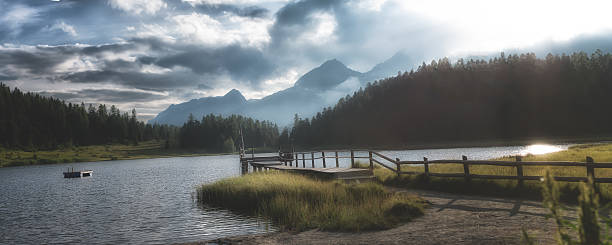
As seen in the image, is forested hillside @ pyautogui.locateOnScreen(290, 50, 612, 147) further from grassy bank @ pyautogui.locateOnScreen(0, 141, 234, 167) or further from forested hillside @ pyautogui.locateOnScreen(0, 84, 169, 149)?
forested hillside @ pyautogui.locateOnScreen(0, 84, 169, 149)

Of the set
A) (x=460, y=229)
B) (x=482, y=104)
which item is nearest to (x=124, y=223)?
(x=460, y=229)

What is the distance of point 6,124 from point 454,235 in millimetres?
207245

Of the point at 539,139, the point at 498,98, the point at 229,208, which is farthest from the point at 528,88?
the point at 229,208

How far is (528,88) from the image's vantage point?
411ft

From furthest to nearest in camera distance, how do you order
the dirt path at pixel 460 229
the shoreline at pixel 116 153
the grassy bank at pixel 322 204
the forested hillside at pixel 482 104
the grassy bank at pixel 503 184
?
1. the shoreline at pixel 116 153
2. the forested hillside at pixel 482 104
3. the grassy bank at pixel 503 184
4. the grassy bank at pixel 322 204
5. the dirt path at pixel 460 229

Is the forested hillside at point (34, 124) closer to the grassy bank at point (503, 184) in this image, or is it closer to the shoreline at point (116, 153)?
the shoreline at point (116, 153)

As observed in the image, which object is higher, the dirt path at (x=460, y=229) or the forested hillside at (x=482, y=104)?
the forested hillside at (x=482, y=104)

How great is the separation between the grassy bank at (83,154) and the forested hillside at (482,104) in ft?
237

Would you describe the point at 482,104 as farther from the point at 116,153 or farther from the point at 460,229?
the point at 116,153

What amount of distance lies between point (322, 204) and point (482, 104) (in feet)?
430

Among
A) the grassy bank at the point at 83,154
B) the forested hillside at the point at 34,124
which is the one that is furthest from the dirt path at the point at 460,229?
the forested hillside at the point at 34,124

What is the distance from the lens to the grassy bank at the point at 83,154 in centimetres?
14436

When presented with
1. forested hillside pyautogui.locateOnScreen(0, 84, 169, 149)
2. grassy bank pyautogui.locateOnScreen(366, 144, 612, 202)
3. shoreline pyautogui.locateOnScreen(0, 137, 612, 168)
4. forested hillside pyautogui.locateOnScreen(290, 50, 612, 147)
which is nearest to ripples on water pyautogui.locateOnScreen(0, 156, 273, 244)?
grassy bank pyautogui.locateOnScreen(366, 144, 612, 202)

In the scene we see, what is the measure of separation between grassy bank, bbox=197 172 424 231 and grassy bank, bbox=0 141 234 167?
487ft
